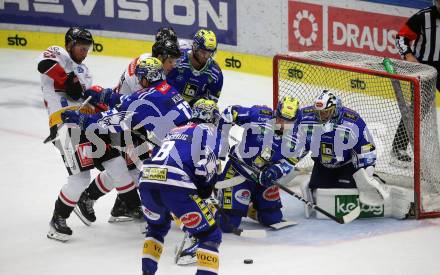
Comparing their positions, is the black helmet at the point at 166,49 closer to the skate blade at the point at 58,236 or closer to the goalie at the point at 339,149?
the goalie at the point at 339,149

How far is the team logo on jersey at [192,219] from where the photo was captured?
16.3ft

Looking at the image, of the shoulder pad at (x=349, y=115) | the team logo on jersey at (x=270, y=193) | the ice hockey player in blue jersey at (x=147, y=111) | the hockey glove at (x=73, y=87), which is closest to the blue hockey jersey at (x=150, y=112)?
the ice hockey player in blue jersey at (x=147, y=111)

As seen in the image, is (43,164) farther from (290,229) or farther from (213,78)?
(290,229)

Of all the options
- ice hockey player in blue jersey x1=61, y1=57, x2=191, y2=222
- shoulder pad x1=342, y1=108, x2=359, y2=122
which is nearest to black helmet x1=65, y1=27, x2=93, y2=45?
ice hockey player in blue jersey x1=61, y1=57, x2=191, y2=222

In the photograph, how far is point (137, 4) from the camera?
33.4 ft

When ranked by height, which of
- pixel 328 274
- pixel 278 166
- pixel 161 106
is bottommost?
pixel 328 274

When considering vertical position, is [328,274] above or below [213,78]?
below

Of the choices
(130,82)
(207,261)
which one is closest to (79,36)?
(130,82)

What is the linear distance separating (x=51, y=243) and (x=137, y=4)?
14.8ft

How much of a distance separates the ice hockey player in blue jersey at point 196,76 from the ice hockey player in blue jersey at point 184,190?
1699 mm

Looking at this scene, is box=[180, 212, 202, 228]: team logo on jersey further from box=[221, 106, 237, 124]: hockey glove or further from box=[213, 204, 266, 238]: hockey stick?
box=[221, 106, 237, 124]: hockey glove

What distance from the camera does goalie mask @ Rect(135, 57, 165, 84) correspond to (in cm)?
584

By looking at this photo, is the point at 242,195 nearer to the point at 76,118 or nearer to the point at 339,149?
the point at 339,149

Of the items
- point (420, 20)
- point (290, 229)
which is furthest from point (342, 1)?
point (290, 229)
